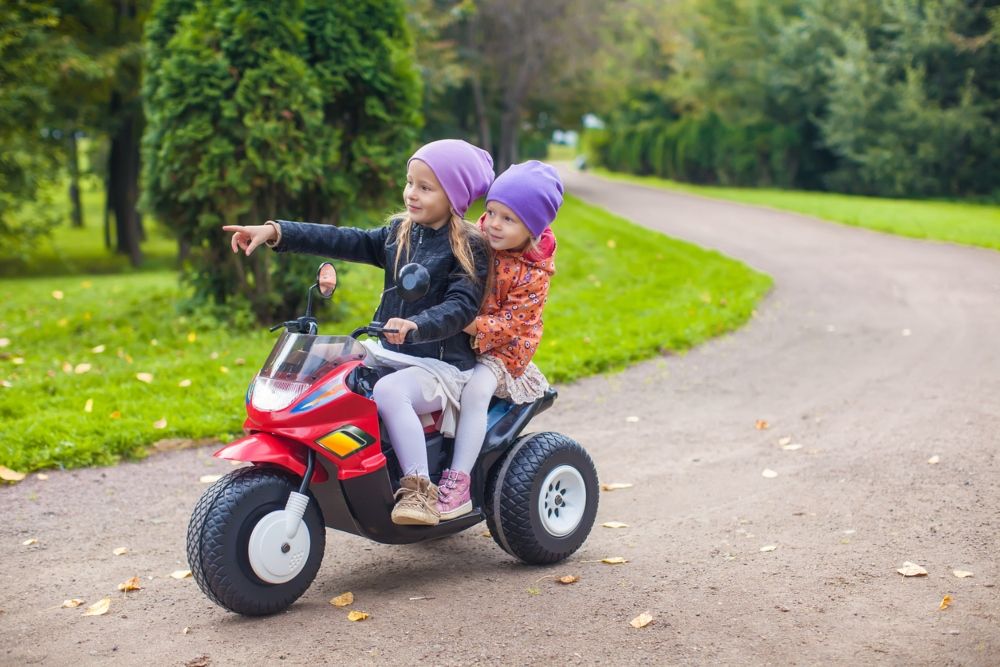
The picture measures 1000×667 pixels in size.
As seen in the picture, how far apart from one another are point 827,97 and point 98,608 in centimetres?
2939

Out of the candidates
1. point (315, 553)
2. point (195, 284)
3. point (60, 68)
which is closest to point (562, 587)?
point (315, 553)

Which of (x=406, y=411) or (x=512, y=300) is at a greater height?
(x=512, y=300)

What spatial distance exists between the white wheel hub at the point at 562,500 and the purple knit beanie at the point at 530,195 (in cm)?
105

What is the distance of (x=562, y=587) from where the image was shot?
400cm

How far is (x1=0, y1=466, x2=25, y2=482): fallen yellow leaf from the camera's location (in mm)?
5480

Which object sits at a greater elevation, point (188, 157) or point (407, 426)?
point (188, 157)

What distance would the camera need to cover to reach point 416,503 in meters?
3.81

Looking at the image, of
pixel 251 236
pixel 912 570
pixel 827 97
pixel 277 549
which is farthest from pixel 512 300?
pixel 827 97

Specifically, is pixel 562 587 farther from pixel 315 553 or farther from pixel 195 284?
pixel 195 284

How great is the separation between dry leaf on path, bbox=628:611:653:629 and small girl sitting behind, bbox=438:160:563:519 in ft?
2.70

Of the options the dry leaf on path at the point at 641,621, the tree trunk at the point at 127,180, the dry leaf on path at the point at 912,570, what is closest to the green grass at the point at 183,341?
the dry leaf on path at the point at 641,621

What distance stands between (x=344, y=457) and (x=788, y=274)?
32.8ft

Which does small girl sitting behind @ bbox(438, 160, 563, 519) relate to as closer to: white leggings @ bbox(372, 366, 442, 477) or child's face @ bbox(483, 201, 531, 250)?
child's face @ bbox(483, 201, 531, 250)

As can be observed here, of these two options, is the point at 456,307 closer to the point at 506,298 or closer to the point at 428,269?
the point at 428,269
